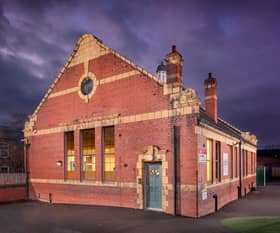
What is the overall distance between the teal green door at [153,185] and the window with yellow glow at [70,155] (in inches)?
236

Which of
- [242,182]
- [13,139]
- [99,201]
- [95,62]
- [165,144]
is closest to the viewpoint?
[165,144]

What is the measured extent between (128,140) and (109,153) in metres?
1.80

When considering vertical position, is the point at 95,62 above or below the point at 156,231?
above

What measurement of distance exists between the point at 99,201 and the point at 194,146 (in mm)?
6770

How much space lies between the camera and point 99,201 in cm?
1582

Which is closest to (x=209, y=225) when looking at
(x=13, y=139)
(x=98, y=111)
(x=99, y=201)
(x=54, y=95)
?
(x=99, y=201)

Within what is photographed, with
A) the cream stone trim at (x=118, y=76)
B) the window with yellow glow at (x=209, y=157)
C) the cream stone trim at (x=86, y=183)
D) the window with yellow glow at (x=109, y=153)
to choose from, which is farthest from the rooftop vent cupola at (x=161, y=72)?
the cream stone trim at (x=86, y=183)

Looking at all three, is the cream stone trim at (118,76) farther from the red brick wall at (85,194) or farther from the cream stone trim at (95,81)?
the red brick wall at (85,194)

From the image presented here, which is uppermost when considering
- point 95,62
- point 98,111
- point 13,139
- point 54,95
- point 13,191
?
point 95,62

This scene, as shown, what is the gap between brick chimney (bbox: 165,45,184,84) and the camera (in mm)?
13461

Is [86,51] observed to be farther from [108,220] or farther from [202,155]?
[108,220]

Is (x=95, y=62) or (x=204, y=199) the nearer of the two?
(x=204, y=199)

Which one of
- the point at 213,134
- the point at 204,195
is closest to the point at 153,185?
the point at 204,195

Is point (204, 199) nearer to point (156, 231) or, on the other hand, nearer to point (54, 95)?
point (156, 231)
